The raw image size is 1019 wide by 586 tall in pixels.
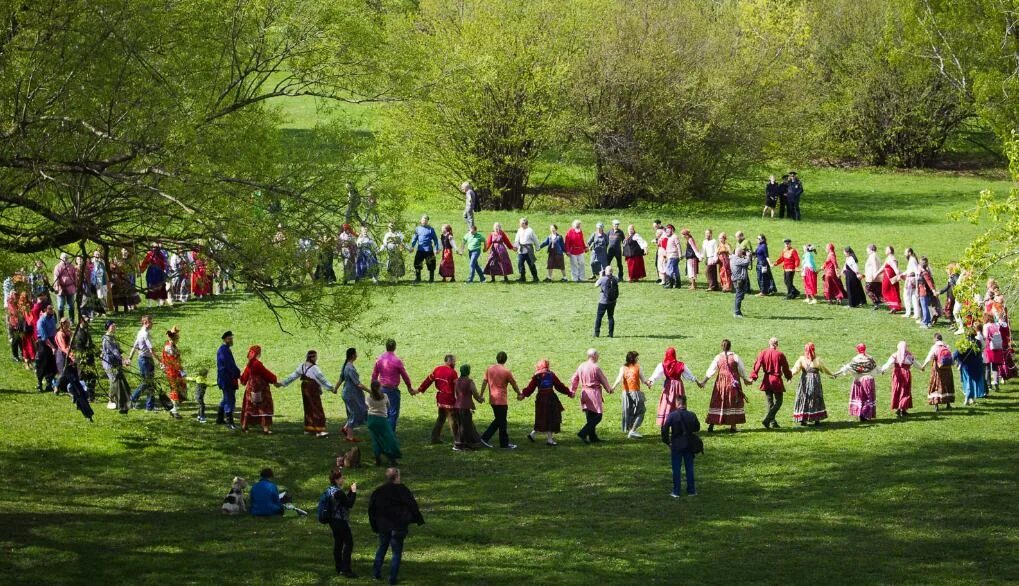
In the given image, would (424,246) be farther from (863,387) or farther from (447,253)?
(863,387)

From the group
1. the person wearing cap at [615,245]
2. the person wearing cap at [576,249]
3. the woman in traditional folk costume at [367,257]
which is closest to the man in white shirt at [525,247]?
the person wearing cap at [576,249]

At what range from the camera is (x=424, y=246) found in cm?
3375

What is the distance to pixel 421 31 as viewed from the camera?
46031 millimetres

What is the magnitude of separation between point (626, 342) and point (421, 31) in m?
21.6

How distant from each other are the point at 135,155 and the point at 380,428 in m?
5.51

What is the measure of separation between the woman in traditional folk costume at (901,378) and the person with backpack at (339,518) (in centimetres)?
1165

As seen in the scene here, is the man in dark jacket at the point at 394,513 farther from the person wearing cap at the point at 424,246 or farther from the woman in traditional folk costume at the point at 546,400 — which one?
the person wearing cap at the point at 424,246

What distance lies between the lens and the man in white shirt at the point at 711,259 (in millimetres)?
33062

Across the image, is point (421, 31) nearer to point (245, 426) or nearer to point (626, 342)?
point (626, 342)

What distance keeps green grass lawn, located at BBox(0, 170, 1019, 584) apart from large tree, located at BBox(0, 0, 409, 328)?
104 inches

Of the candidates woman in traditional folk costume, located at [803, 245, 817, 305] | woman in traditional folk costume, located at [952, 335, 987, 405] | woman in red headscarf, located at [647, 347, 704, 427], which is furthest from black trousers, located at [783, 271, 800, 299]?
woman in red headscarf, located at [647, 347, 704, 427]

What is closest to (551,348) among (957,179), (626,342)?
(626,342)

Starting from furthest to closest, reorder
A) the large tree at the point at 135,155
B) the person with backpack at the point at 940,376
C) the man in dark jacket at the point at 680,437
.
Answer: the person with backpack at the point at 940,376 → the man in dark jacket at the point at 680,437 → the large tree at the point at 135,155

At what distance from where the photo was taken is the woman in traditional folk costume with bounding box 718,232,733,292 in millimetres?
32844
